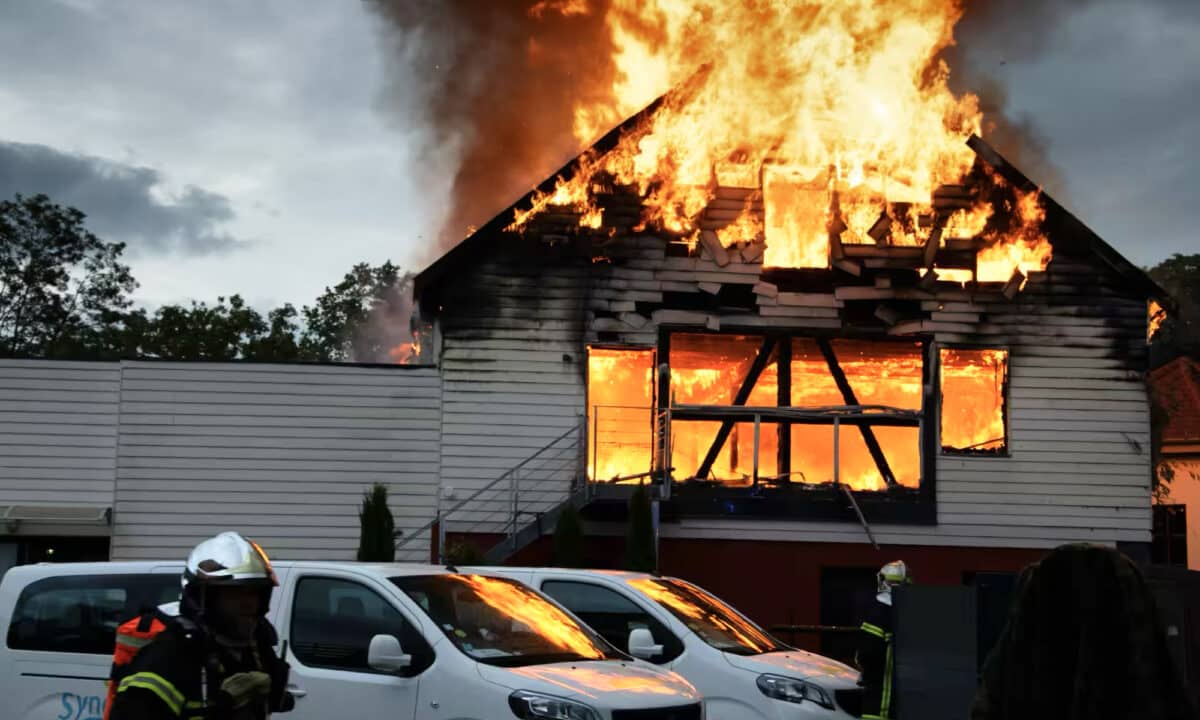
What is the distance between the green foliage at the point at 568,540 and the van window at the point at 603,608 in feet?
25.6

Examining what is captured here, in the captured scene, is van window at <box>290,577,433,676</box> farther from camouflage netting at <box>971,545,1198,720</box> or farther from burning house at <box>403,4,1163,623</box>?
burning house at <box>403,4,1163,623</box>

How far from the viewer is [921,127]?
68.0 ft

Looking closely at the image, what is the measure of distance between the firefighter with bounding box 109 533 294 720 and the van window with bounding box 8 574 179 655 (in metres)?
4.18

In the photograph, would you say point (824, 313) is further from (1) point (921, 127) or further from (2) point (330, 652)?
(2) point (330, 652)

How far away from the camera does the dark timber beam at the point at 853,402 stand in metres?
20.7

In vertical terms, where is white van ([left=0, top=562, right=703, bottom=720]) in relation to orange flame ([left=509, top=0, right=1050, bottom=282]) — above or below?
below

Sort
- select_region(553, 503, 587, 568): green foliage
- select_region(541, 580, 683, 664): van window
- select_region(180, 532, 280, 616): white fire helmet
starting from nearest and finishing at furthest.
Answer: select_region(180, 532, 280, 616): white fire helmet
select_region(541, 580, 683, 664): van window
select_region(553, 503, 587, 568): green foliage

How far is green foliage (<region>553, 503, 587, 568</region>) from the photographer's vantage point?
735 inches

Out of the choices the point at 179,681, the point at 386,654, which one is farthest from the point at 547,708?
the point at 179,681

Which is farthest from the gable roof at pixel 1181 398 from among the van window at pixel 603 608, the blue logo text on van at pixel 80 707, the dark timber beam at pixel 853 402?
the blue logo text on van at pixel 80 707

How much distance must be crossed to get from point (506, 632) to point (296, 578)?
1.28 meters

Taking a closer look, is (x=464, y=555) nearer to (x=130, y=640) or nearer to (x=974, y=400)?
(x=974, y=400)

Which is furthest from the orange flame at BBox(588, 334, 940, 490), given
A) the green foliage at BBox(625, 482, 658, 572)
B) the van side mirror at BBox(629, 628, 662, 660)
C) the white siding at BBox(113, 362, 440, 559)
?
the van side mirror at BBox(629, 628, 662, 660)

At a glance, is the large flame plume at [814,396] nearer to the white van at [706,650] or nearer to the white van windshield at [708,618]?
the white van windshield at [708,618]
